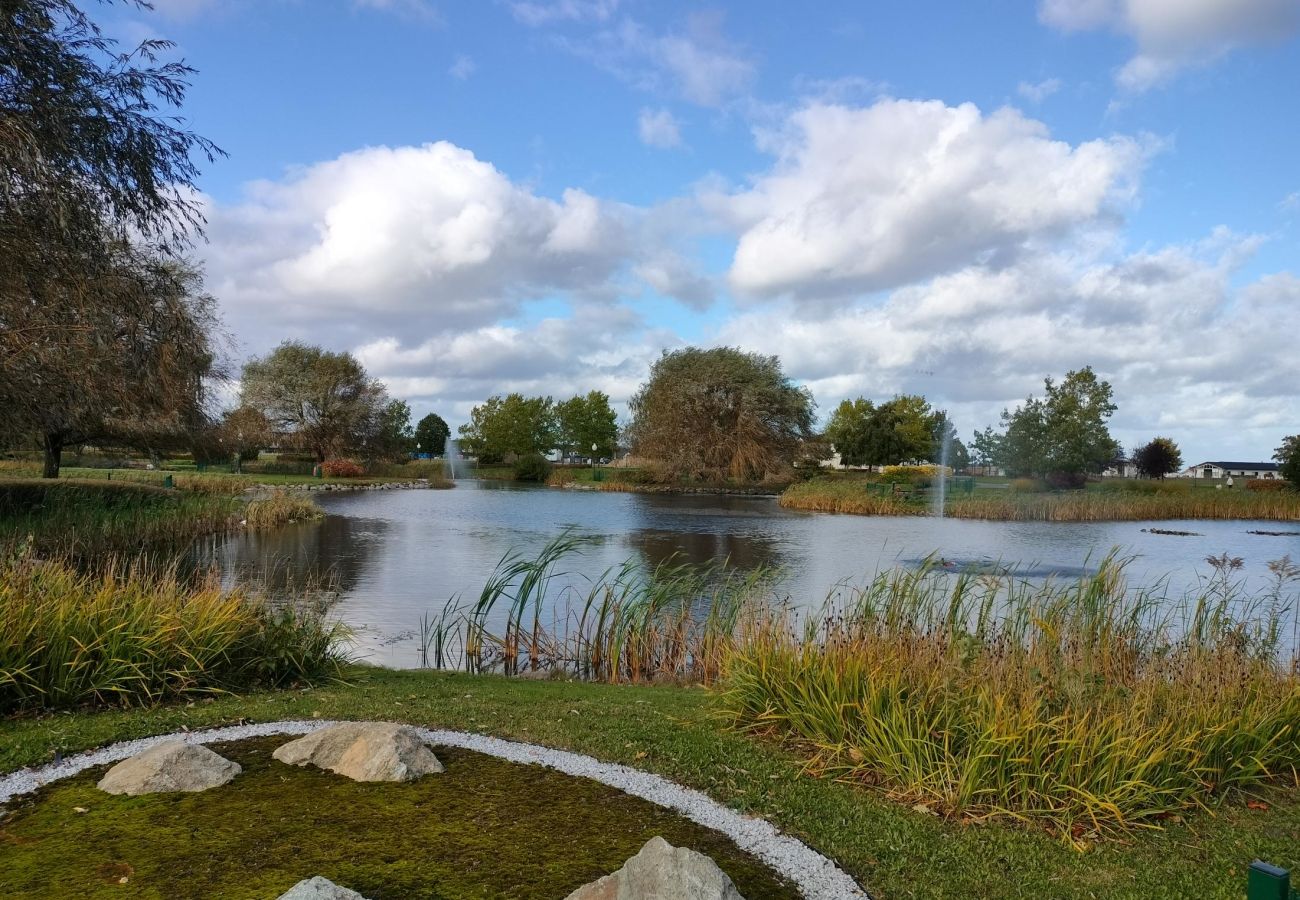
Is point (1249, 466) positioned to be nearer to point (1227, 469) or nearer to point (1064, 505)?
point (1227, 469)

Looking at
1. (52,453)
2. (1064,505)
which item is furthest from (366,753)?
(1064,505)

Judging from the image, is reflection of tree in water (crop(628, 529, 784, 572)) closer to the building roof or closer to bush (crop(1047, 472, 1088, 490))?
bush (crop(1047, 472, 1088, 490))

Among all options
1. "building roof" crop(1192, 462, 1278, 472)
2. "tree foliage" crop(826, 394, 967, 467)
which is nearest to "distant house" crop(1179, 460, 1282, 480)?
"building roof" crop(1192, 462, 1278, 472)

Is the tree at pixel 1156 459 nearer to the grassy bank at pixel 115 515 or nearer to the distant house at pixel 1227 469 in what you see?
the distant house at pixel 1227 469

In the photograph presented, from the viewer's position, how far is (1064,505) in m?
29.7

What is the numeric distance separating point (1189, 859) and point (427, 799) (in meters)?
3.53

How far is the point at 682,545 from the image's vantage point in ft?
67.3

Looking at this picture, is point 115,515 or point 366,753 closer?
point 366,753

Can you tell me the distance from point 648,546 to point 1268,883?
18004 mm

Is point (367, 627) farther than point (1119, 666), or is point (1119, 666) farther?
point (367, 627)

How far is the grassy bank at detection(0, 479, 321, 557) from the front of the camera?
46.2ft

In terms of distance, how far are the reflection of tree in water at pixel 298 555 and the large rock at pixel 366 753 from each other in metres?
7.20

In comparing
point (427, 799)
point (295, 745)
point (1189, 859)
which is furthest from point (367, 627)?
point (1189, 859)

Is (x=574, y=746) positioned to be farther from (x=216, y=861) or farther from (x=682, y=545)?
(x=682, y=545)
